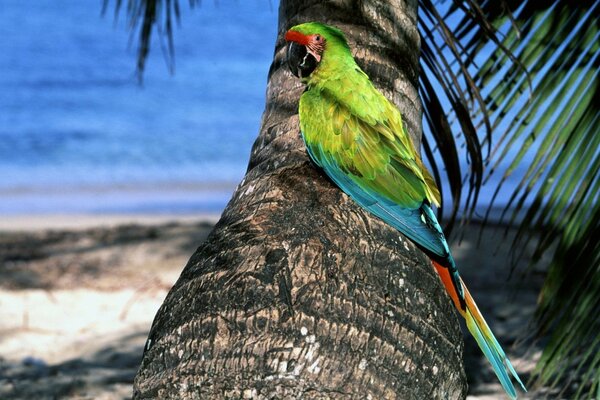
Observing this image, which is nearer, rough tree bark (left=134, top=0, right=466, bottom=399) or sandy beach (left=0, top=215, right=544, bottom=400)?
rough tree bark (left=134, top=0, right=466, bottom=399)

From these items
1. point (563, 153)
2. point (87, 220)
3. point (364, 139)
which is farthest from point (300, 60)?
point (87, 220)

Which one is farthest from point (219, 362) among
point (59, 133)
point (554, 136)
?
point (59, 133)

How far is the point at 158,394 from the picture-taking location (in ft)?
5.19

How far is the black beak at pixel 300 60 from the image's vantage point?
6.93ft

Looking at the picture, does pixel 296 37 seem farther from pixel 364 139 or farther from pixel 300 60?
pixel 364 139

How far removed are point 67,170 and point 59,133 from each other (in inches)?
57.7

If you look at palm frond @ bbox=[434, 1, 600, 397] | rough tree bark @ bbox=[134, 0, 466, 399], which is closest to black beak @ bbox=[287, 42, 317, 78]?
rough tree bark @ bbox=[134, 0, 466, 399]

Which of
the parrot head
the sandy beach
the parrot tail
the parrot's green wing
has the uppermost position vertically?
the parrot head

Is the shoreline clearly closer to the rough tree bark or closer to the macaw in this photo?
the macaw

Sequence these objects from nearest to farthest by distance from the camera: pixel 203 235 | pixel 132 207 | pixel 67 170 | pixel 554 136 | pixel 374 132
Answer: pixel 374 132 < pixel 554 136 < pixel 203 235 < pixel 132 207 < pixel 67 170

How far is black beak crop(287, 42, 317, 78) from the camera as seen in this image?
2111 millimetres

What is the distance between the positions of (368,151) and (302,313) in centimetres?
53

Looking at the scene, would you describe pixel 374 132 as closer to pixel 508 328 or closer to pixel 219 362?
pixel 219 362

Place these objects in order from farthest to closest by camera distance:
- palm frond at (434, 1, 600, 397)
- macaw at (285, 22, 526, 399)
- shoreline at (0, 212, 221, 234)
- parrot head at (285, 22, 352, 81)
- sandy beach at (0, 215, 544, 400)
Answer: shoreline at (0, 212, 221, 234), sandy beach at (0, 215, 544, 400), palm frond at (434, 1, 600, 397), parrot head at (285, 22, 352, 81), macaw at (285, 22, 526, 399)
